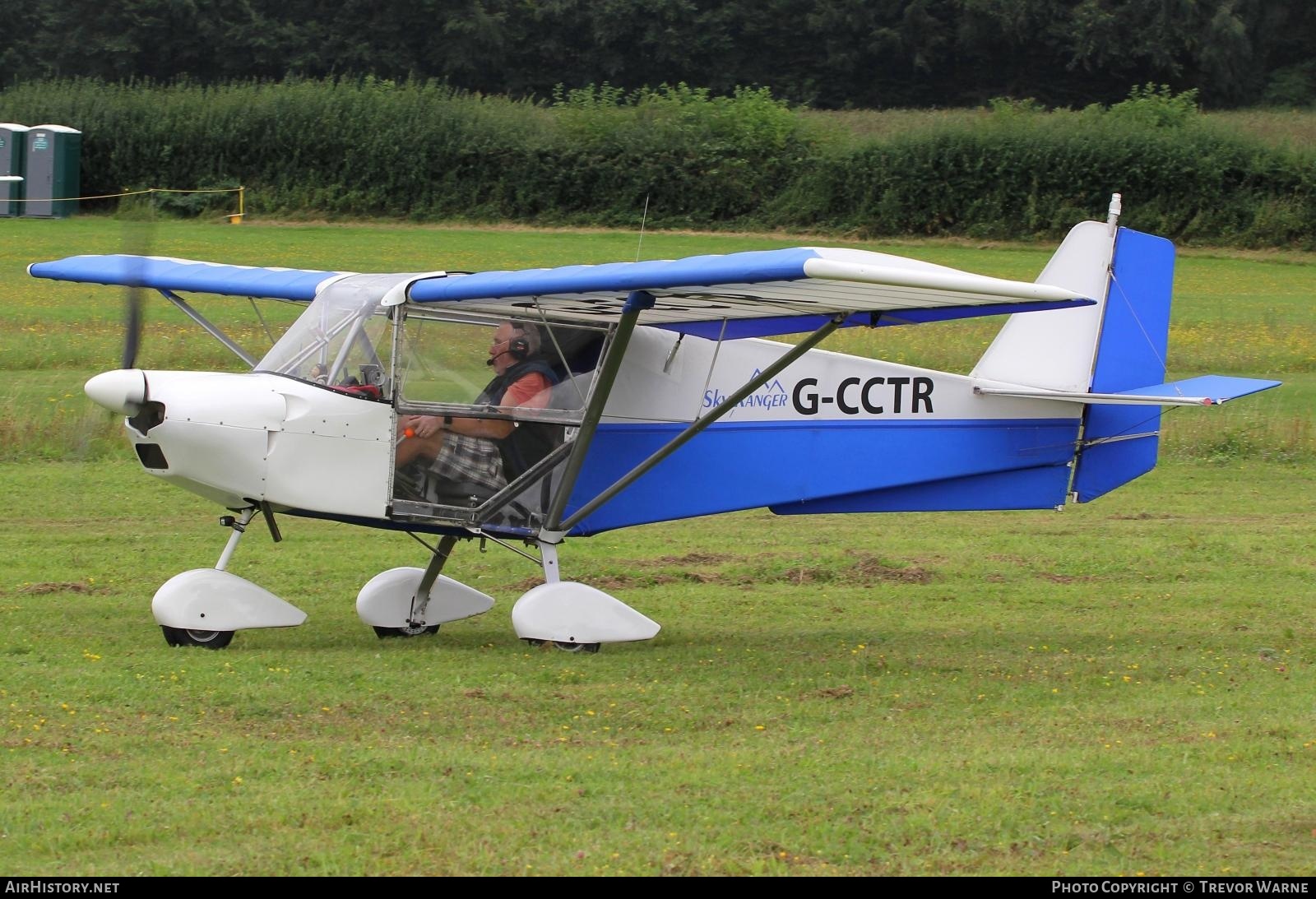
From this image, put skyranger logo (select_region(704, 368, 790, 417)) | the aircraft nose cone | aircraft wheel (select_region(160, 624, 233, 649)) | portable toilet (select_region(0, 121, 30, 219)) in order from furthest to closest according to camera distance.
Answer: portable toilet (select_region(0, 121, 30, 219)) → skyranger logo (select_region(704, 368, 790, 417)) → aircraft wheel (select_region(160, 624, 233, 649)) → the aircraft nose cone

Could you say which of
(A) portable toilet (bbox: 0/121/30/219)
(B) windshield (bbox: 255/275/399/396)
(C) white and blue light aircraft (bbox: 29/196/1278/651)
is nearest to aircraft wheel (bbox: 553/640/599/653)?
(C) white and blue light aircraft (bbox: 29/196/1278/651)

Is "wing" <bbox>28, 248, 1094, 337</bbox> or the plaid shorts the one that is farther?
the plaid shorts

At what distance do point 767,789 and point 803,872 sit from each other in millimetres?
936

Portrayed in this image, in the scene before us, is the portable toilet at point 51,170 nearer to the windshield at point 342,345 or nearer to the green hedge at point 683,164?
the green hedge at point 683,164

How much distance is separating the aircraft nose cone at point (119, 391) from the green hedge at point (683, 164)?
39.5m

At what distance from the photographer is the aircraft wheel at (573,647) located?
29.7 feet

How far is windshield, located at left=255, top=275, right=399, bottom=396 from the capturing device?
8867 mm

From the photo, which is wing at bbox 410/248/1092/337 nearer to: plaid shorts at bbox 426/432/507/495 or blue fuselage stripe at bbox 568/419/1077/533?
blue fuselage stripe at bbox 568/419/1077/533

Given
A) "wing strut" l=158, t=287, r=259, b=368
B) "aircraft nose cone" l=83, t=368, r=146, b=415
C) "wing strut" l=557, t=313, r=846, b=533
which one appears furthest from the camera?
"wing strut" l=158, t=287, r=259, b=368

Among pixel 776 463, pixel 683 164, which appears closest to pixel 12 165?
pixel 683 164

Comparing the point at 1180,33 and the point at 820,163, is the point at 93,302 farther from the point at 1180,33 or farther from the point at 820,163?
the point at 1180,33

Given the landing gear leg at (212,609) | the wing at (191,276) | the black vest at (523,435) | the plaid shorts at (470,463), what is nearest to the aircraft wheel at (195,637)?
the landing gear leg at (212,609)

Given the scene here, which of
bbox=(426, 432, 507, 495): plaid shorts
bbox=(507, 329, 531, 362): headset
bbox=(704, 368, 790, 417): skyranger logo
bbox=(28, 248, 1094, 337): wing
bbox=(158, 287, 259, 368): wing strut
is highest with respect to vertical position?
bbox=(28, 248, 1094, 337): wing

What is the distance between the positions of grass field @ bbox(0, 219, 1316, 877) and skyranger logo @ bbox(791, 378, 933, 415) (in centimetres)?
152
